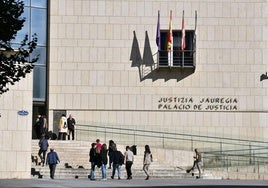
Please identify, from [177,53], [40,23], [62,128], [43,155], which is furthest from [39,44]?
[43,155]

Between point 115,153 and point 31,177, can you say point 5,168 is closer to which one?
point 31,177

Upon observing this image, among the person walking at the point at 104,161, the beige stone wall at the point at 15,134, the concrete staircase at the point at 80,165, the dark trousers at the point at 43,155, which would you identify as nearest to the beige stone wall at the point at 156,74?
the concrete staircase at the point at 80,165

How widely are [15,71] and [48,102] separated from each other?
27.4m

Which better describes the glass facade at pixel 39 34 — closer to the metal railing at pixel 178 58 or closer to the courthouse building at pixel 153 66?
the courthouse building at pixel 153 66

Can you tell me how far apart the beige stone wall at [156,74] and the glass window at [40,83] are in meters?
Result: 0.60

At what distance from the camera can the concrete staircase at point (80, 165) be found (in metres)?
33.1

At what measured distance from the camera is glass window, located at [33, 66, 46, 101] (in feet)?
143

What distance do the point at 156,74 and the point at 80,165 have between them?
33.6ft

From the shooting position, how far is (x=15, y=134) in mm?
30297

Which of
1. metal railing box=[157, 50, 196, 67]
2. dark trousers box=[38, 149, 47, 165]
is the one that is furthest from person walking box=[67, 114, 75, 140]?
dark trousers box=[38, 149, 47, 165]

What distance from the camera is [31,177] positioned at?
31.1 metres

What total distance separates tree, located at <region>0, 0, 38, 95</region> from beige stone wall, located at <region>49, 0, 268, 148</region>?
2677 centimetres

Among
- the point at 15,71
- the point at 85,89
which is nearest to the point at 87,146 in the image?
the point at 85,89

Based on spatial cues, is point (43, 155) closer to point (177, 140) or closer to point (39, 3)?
point (177, 140)
